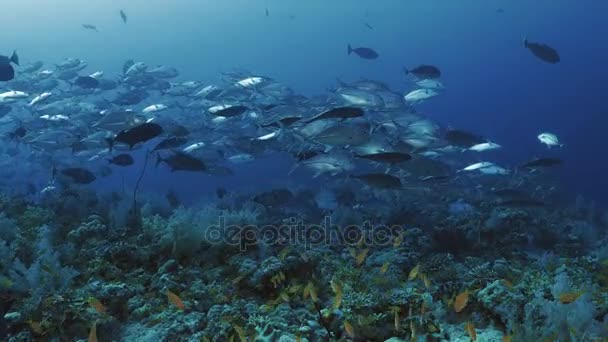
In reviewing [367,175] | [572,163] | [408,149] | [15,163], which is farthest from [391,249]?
[572,163]

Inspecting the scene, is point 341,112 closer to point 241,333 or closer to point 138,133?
point 138,133

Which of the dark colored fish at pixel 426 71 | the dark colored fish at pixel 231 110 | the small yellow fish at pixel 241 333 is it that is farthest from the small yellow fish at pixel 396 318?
the dark colored fish at pixel 426 71

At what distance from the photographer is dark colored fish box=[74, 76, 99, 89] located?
41.9 ft

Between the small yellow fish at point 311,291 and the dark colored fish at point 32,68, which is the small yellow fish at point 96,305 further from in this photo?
the dark colored fish at point 32,68

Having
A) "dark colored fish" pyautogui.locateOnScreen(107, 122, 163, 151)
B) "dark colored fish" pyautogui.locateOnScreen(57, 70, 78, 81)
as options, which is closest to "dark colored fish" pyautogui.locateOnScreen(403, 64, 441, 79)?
"dark colored fish" pyautogui.locateOnScreen(107, 122, 163, 151)

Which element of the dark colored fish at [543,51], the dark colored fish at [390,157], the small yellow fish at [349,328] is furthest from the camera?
the dark colored fish at [543,51]

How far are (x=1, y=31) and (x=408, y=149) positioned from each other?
161 metres

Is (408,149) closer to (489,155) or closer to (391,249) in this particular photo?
(391,249)

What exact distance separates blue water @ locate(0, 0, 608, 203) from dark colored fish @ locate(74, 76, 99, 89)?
79719mm

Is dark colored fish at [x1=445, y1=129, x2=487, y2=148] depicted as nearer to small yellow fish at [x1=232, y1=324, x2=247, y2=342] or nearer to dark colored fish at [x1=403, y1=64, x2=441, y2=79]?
dark colored fish at [x1=403, y1=64, x2=441, y2=79]

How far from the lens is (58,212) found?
9.45 meters

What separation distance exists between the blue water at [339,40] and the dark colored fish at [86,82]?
262ft

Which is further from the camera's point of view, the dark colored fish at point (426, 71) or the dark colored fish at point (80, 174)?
the dark colored fish at point (426, 71)

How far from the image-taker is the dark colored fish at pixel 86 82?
41.9 ft
